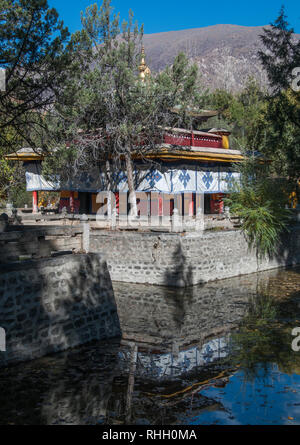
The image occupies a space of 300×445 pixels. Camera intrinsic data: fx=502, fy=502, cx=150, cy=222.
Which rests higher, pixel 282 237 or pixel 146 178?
pixel 146 178

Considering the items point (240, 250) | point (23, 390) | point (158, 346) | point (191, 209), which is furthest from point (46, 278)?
point (191, 209)

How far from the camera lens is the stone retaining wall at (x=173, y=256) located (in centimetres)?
2070

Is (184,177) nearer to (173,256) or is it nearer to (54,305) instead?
(173,256)

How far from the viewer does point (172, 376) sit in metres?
9.88

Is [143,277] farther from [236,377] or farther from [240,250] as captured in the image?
[236,377]

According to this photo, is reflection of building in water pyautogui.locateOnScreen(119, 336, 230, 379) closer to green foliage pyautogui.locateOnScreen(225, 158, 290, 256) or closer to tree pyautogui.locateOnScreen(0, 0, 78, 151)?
tree pyautogui.locateOnScreen(0, 0, 78, 151)

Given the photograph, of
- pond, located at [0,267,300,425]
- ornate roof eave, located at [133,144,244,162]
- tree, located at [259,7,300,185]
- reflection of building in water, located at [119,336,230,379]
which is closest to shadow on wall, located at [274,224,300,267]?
tree, located at [259,7,300,185]

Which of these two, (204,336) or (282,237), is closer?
(204,336)

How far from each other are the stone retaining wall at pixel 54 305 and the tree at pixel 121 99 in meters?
13.7

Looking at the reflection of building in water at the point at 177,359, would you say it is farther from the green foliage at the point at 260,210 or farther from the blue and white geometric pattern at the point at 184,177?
the blue and white geometric pattern at the point at 184,177

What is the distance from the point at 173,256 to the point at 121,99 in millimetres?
9589

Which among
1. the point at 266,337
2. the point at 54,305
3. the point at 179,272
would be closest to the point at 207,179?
the point at 179,272

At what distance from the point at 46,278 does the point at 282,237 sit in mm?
18323

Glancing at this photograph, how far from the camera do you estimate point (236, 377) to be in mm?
9852
